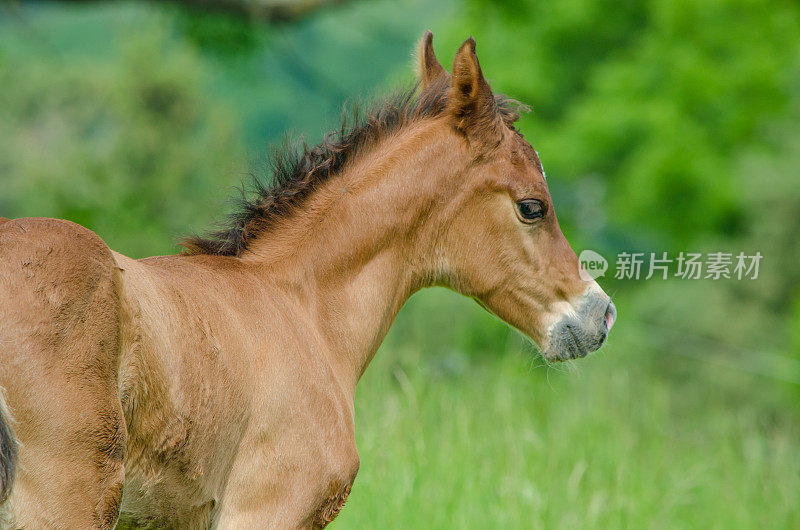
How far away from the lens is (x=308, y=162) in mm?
3160

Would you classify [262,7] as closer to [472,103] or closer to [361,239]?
[472,103]

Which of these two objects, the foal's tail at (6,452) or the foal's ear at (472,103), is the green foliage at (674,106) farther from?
the foal's tail at (6,452)

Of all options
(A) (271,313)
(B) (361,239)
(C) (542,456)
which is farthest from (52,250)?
(C) (542,456)

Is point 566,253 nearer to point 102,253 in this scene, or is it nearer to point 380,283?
point 380,283

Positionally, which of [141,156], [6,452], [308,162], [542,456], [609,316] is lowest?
[141,156]

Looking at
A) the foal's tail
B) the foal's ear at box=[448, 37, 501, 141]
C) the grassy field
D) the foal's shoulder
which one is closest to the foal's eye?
the foal's ear at box=[448, 37, 501, 141]

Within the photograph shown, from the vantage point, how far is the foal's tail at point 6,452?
1924 millimetres

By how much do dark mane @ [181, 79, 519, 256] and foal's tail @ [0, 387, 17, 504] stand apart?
3.99ft

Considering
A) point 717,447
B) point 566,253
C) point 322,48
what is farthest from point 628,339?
point 322,48

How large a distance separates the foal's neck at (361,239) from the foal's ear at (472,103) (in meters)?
0.09

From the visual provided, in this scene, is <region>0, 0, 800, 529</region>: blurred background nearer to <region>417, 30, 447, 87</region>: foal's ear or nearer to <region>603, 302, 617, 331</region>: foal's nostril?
<region>417, 30, 447, 87</region>: foal's ear

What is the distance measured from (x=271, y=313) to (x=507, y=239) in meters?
1.00

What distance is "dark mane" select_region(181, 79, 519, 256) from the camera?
10.2 feet

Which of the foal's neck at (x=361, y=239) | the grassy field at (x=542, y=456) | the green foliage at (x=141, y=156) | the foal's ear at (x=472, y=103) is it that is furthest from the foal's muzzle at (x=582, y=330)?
the green foliage at (x=141, y=156)
